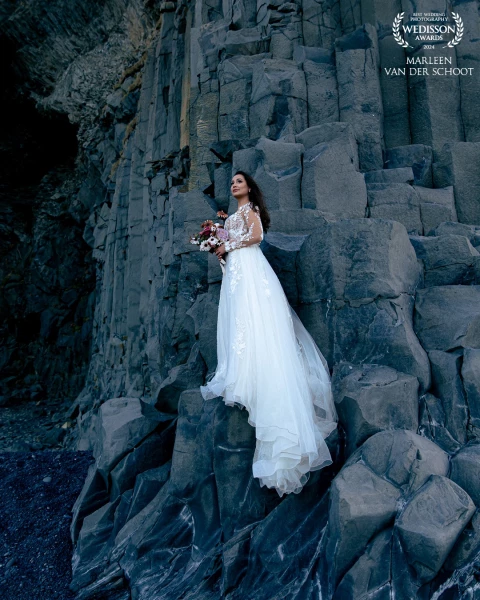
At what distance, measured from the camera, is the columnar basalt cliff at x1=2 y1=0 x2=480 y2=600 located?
3.38m

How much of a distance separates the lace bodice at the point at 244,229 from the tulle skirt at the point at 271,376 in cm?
9

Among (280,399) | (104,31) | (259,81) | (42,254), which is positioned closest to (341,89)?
(259,81)

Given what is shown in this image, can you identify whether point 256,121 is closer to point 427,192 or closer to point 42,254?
point 427,192

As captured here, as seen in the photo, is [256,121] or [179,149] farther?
[179,149]

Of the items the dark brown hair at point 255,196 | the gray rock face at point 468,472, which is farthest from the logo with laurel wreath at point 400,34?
the gray rock face at point 468,472

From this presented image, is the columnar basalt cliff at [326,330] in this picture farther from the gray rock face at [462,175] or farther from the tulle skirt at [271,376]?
the tulle skirt at [271,376]

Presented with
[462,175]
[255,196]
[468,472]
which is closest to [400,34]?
[462,175]

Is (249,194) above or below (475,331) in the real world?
above

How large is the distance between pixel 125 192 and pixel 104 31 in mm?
6852

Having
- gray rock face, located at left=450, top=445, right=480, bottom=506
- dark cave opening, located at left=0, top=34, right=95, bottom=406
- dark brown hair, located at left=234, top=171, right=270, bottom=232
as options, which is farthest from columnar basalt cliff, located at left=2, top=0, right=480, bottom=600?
dark cave opening, located at left=0, top=34, right=95, bottom=406

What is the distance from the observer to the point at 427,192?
266 inches

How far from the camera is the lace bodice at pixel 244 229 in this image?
4.77 meters

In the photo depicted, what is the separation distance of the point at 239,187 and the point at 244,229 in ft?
1.80

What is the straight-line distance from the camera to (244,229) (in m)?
4.82
